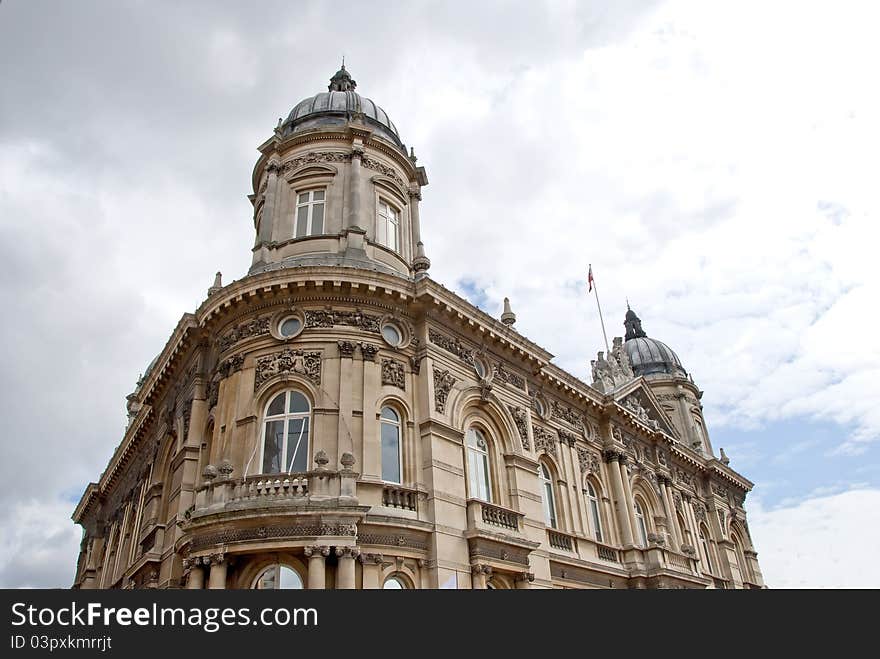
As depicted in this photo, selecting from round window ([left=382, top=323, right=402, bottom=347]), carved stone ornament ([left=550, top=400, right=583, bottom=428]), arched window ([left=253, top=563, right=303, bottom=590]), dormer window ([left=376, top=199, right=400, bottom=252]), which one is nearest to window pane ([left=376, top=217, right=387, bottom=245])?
dormer window ([left=376, top=199, right=400, bottom=252])

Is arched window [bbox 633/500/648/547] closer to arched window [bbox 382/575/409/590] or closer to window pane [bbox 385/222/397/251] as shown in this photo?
arched window [bbox 382/575/409/590]

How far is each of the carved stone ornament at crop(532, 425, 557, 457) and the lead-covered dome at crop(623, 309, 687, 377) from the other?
26.9 m

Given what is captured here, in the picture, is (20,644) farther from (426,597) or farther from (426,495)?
(426,495)

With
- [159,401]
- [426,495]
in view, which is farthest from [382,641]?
[159,401]

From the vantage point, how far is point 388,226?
983 inches

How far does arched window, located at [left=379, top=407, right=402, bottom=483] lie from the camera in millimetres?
18984

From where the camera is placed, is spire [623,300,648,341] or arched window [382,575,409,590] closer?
arched window [382,575,409,590]

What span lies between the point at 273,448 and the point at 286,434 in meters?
0.53

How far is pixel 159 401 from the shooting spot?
27.5 metres

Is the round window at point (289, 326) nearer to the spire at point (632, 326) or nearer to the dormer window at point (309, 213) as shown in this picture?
the dormer window at point (309, 213)

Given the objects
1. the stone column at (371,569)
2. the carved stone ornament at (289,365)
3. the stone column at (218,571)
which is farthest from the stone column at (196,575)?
the carved stone ornament at (289,365)

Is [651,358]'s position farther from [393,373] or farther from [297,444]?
[297,444]

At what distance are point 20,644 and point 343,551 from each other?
7370 mm

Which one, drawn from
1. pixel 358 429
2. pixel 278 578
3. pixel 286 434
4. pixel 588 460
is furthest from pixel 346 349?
pixel 588 460
